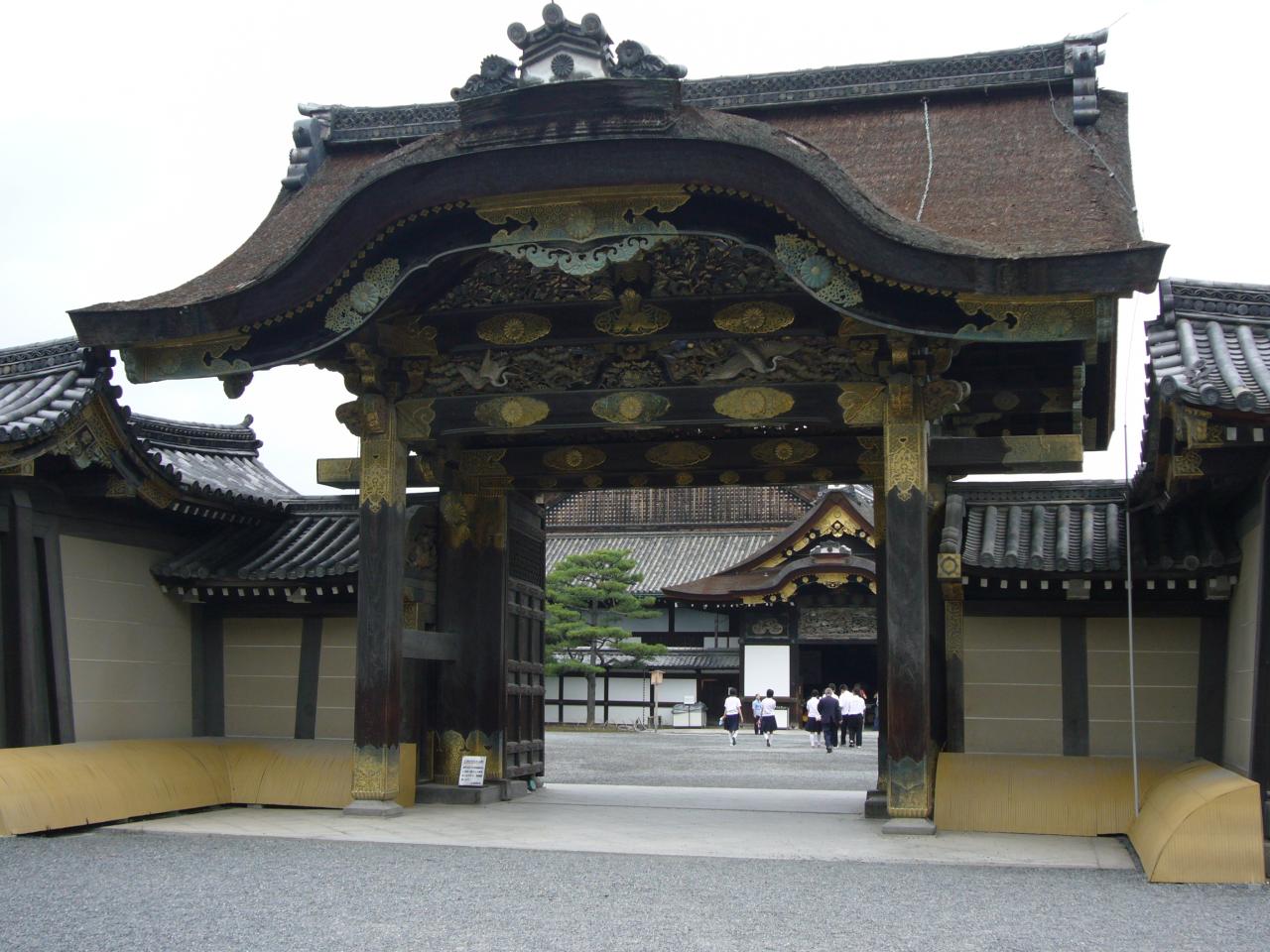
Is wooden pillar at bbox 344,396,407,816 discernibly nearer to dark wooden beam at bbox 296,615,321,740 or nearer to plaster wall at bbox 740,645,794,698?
dark wooden beam at bbox 296,615,321,740

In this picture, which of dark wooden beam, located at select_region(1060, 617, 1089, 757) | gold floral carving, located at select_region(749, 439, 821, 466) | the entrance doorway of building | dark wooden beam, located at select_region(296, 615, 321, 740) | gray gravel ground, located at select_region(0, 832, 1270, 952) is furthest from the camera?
the entrance doorway of building

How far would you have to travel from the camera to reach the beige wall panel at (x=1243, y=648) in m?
8.68

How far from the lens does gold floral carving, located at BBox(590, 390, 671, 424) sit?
10.3 m

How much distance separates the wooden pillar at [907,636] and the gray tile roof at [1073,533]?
2.94 ft

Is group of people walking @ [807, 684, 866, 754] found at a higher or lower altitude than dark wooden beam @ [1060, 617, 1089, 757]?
lower

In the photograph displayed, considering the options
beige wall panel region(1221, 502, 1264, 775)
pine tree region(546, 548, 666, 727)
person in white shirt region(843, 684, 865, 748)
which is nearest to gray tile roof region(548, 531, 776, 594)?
pine tree region(546, 548, 666, 727)

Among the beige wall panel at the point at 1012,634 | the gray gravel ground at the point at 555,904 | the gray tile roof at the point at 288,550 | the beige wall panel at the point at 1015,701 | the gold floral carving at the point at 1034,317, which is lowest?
the gray gravel ground at the point at 555,904

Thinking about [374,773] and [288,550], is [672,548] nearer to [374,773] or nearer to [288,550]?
[288,550]

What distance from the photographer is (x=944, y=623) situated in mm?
11008

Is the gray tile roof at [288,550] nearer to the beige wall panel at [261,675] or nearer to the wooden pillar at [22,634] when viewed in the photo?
the beige wall panel at [261,675]

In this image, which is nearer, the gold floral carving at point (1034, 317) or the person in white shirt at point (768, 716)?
the gold floral carving at point (1034, 317)

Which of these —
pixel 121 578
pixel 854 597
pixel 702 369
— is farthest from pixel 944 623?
pixel 854 597

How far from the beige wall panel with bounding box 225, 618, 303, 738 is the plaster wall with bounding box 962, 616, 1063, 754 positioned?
6034 mm

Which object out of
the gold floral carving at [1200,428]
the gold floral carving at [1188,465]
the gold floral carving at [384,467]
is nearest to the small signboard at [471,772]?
the gold floral carving at [384,467]
